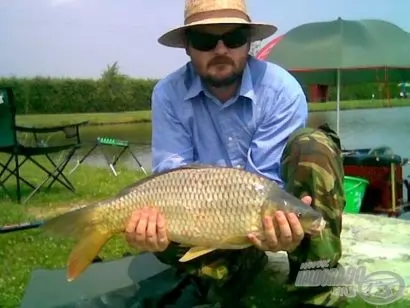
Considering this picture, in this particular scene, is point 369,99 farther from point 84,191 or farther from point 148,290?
point 148,290

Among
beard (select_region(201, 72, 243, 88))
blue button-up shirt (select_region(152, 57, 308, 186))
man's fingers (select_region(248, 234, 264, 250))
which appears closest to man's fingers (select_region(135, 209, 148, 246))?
man's fingers (select_region(248, 234, 264, 250))

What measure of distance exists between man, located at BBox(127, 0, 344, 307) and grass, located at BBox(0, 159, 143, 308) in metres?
0.48

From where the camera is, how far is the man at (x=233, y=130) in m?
1.78

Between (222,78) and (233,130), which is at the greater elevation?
(222,78)

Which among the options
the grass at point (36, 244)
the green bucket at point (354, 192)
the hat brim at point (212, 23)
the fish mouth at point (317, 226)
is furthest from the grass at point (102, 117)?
the fish mouth at point (317, 226)

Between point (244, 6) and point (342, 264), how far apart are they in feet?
2.66

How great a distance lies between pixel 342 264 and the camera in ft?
6.61

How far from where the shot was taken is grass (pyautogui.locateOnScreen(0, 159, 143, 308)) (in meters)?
2.74

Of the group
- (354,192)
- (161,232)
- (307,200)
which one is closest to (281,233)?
(307,200)

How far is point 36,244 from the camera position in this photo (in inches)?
135

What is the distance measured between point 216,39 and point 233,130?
0.27m

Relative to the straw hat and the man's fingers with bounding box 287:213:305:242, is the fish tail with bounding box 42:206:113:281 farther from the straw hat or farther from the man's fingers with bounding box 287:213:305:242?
the straw hat

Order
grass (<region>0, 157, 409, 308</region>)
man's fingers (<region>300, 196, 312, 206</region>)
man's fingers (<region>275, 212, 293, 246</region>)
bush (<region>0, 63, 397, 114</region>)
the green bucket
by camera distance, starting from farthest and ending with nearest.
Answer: bush (<region>0, 63, 397, 114</region>), the green bucket, grass (<region>0, 157, 409, 308</region>), man's fingers (<region>300, 196, 312, 206</region>), man's fingers (<region>275, 212, 293, 246</region>)

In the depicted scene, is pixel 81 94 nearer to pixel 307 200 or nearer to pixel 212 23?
pixel 212 23
